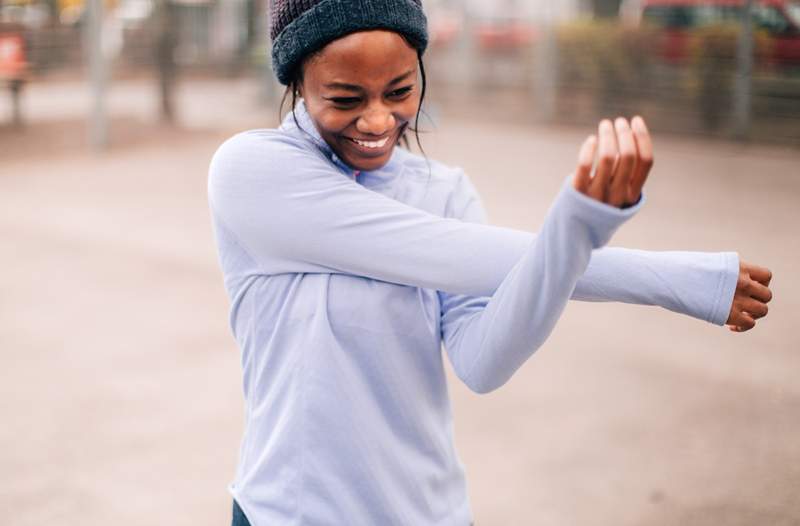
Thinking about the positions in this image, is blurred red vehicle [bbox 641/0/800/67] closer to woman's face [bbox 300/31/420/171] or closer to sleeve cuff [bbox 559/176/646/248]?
woman's face [bbox 300/31/420/171]

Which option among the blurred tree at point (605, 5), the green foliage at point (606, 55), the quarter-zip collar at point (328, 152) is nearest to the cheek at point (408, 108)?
the quarter-zip collar at point (328, 152)

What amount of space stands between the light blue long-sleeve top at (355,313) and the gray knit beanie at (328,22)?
132 mm

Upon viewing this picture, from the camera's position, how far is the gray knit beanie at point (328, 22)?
4.48 feet

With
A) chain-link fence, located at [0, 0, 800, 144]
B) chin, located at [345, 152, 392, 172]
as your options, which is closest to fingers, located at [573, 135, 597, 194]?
chin, located at [345, 152, 392, 172]

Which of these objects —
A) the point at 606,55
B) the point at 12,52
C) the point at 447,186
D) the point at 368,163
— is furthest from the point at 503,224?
the point at 12,52

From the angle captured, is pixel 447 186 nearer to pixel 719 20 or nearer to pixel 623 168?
pixel 623 168

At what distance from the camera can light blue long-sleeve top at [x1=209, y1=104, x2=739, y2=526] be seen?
4.38 ft

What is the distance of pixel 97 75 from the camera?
10766 millimetres

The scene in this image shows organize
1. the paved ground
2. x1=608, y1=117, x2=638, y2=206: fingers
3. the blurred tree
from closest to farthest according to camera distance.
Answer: x1=608, y1=117, x2=638, y2=206: fingers → the paved ground → the blurred tree

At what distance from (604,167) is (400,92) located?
48 cm

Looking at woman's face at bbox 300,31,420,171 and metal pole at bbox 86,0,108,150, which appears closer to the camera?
woman's face at bbox 300,31,420,171

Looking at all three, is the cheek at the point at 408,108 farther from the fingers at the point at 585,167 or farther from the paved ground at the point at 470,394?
the paved ground at the point at 470,394

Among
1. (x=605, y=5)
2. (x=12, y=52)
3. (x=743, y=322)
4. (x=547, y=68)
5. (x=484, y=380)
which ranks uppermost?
(x=743, y=322)

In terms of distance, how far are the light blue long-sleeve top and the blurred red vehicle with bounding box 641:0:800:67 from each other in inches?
437
